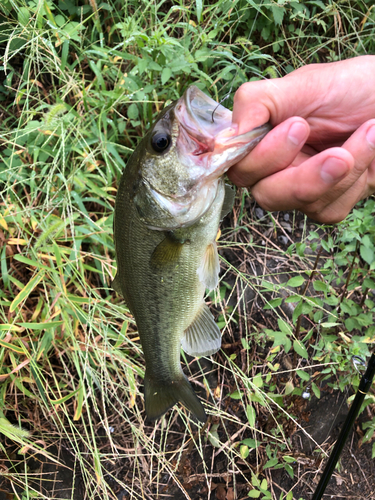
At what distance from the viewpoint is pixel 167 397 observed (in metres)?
1.72

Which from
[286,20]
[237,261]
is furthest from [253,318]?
[286,20]

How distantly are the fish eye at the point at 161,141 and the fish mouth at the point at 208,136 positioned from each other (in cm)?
4

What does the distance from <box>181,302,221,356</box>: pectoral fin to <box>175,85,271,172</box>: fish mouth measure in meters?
0.72

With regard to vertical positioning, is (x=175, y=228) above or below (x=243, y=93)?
below

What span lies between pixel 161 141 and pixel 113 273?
1252mm

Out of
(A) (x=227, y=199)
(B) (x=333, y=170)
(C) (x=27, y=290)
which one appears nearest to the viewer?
(B) (x=333, y=170)

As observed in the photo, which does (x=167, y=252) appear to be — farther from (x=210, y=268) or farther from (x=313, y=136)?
(x=313, y=136)

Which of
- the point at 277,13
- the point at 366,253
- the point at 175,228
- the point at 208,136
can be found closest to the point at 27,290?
the point at 175,228

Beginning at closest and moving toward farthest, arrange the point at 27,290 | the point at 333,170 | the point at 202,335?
the point at 333,170, the point at 202,335, the point at 27,290

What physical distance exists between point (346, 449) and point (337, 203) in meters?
1.98

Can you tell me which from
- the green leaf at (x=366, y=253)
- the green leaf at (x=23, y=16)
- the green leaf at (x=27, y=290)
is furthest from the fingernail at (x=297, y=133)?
the green leaf at (x=23, y=16)

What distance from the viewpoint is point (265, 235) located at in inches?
111

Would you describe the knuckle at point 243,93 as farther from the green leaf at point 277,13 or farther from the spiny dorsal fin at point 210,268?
the green leaf at point 277,13

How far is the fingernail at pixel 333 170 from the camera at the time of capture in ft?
3.68
